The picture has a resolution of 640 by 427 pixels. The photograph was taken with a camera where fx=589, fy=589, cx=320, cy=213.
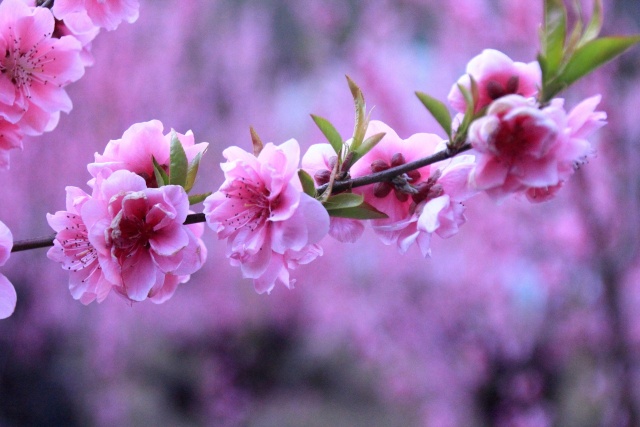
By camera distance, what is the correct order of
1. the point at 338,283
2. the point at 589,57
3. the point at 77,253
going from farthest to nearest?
the point at 338,283 < the point at 77,253 < the point at 589,57

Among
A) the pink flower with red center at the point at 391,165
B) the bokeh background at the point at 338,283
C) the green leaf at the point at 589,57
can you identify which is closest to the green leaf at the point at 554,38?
the green leaf at the point at 589,57

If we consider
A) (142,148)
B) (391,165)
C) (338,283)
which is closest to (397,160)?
(391,165)

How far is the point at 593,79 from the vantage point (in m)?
2.17

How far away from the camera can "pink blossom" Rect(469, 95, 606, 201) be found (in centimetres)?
41

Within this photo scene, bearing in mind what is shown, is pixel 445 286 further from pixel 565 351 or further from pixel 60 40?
pixel 60 40

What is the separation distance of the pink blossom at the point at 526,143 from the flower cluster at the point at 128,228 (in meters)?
0.24

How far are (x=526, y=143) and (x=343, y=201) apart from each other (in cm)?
15

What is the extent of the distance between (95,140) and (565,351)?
2.51 meters

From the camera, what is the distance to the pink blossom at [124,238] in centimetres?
47

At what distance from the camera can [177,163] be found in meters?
0.49

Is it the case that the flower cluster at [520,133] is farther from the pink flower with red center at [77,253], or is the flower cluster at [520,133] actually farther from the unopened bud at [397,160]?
the pink flower with red center at [77,253]

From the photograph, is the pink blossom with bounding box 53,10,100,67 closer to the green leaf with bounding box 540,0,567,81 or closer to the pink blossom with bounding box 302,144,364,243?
the pink blossom with bounding box 302,144,364,243

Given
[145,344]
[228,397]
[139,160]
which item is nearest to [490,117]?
[139,160]

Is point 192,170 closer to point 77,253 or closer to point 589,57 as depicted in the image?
point 77,253
